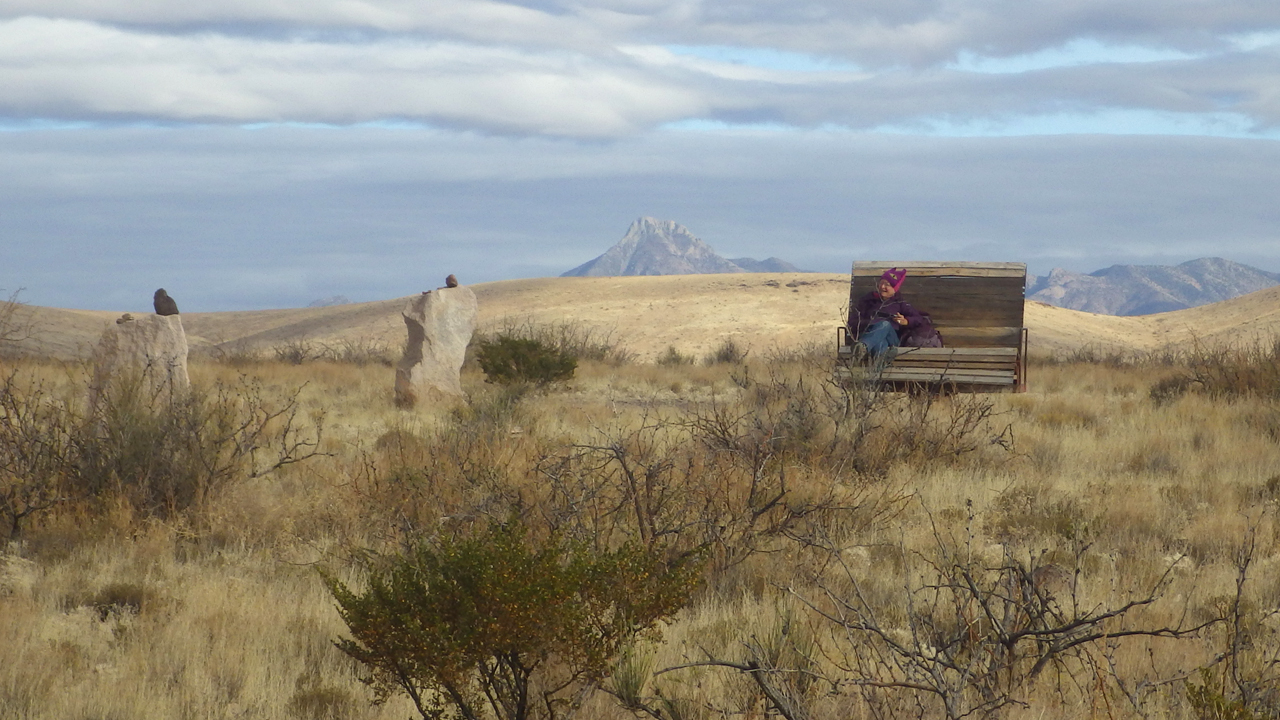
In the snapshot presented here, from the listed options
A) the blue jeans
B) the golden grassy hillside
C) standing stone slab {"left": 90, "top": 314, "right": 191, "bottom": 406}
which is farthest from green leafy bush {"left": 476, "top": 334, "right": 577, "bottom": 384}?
the golden grassy hillside

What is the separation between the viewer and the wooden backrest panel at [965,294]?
1120cm

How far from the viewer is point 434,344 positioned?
1302 centimetres

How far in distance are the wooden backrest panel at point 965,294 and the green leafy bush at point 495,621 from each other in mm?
8559

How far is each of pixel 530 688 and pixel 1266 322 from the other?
38316mm

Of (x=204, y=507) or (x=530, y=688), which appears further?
(x=204, y=507)

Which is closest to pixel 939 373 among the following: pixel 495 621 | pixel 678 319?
pixel 495 621

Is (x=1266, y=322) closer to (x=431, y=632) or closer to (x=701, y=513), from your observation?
(x=701, y=513)

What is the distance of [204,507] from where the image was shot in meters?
6.09

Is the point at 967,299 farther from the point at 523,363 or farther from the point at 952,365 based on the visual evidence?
the point at 523,363

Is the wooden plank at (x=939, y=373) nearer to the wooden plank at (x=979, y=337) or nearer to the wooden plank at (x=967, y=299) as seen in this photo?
the wooden plank at (x=979, y=337)

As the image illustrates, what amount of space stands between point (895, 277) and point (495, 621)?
903 centimetres

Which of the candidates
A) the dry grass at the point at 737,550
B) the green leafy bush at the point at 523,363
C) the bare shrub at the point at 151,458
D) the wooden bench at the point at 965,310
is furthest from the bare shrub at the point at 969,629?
the green leafy bush at the point at 523,363

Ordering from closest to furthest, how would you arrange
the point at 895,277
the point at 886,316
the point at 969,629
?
1. the point at 969,629
2. the point at 886,316
3. the point at 895,277

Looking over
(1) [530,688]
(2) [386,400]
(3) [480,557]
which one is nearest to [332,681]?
→ (1) [530,688]
